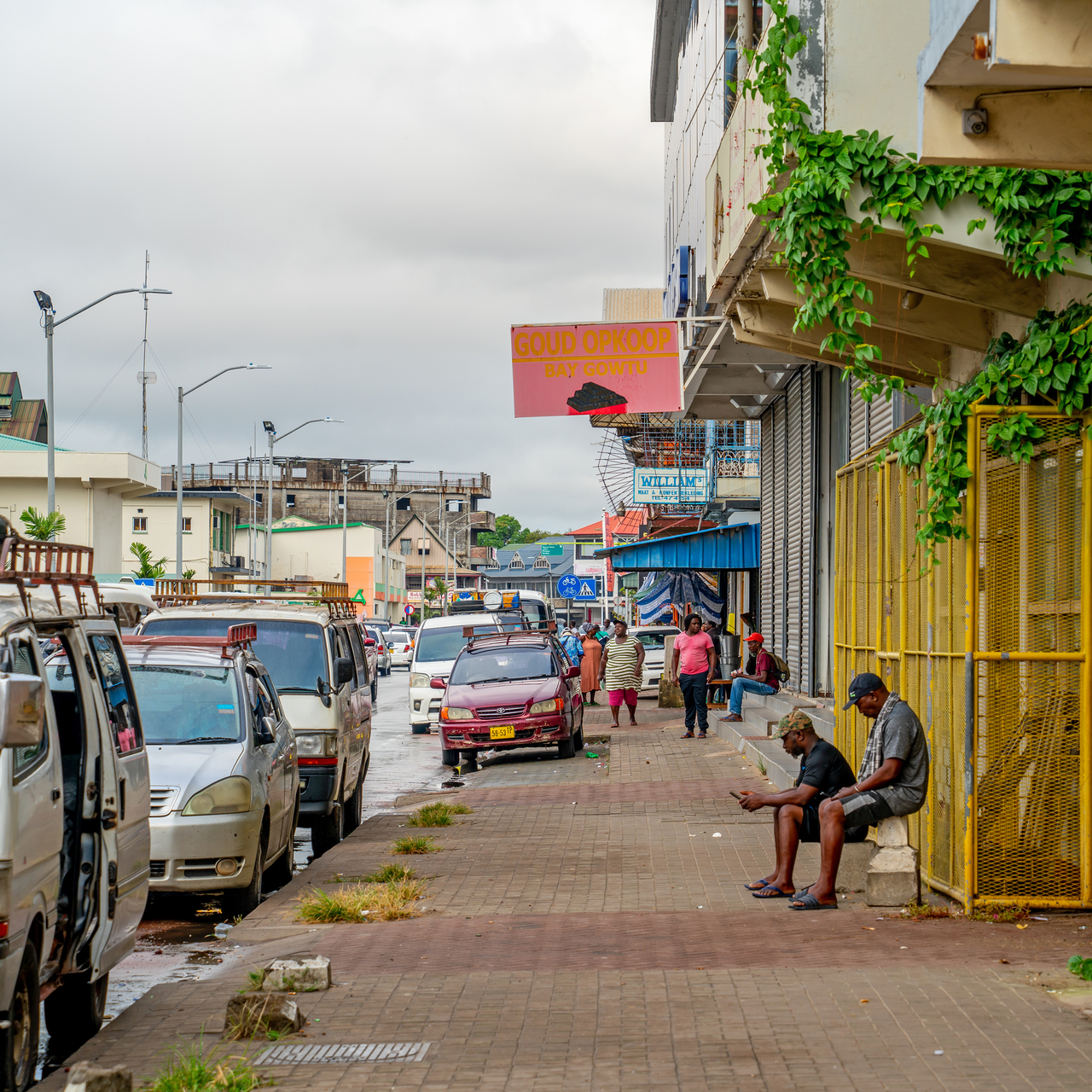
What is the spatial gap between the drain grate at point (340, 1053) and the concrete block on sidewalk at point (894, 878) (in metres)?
3.70

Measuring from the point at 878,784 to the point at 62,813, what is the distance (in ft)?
16.2

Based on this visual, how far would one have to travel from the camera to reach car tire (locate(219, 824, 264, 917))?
9.43 metres

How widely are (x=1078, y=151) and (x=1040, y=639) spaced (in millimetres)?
3485

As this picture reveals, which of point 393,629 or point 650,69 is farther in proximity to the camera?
point 393,629

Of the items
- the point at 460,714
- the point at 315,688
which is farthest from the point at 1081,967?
the point at 460,714

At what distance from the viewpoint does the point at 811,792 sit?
9.09 meters

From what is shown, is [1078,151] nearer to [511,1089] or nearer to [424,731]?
[511,1089]

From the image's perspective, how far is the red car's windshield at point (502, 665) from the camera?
20828 mm

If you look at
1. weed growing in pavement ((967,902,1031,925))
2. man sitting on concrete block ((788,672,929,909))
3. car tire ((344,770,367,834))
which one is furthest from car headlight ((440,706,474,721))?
weed growing in pavement ((967,902,1031,925))

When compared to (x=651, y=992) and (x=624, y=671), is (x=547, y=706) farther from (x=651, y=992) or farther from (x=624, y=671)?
(x=651, y=992)

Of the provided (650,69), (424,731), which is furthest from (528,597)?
(650,69)

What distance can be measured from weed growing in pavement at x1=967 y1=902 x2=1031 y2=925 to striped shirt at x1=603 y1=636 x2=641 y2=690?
18.0 m

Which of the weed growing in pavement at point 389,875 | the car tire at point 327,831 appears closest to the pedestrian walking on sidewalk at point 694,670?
the car tire at point 327,831

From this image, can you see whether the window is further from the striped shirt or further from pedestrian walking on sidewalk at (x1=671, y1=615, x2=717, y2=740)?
the striped shirt
